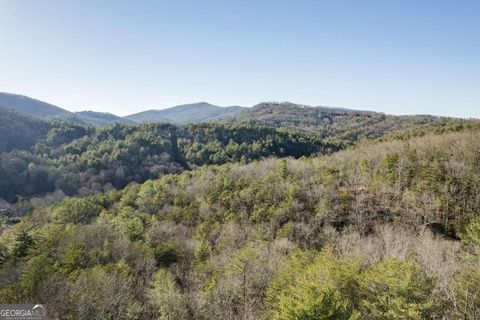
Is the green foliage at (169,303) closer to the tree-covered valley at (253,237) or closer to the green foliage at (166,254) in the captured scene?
the tree-covered valley at (253,237)

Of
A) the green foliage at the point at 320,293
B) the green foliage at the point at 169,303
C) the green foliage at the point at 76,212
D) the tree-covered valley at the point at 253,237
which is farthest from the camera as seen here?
the green foliage at the point at 76,212

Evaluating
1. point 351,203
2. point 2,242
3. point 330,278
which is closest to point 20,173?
point 2,242

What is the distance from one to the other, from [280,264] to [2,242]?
39.2m

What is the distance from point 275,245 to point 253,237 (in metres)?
5.73

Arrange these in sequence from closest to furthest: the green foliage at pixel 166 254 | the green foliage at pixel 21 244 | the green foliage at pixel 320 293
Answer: the green foliage at pixel 320 293 → the green foliage at pixel 166 254 → the green foliage at pixel 21 244

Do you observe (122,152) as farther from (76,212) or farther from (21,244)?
(21,244)

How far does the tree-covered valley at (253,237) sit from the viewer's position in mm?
23250

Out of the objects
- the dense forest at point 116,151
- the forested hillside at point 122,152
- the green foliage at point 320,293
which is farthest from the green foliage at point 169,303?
the forested hillside at point 122,152

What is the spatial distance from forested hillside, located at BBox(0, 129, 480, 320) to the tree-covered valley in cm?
19

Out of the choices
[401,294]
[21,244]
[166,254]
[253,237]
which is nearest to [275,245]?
[253,237]

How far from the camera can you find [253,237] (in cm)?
4931

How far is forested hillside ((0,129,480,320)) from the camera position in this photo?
75.0ft

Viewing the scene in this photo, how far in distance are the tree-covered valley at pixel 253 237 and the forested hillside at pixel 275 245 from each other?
19 centimetres

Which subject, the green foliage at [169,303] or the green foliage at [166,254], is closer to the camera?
the green foliage at [169,303]
